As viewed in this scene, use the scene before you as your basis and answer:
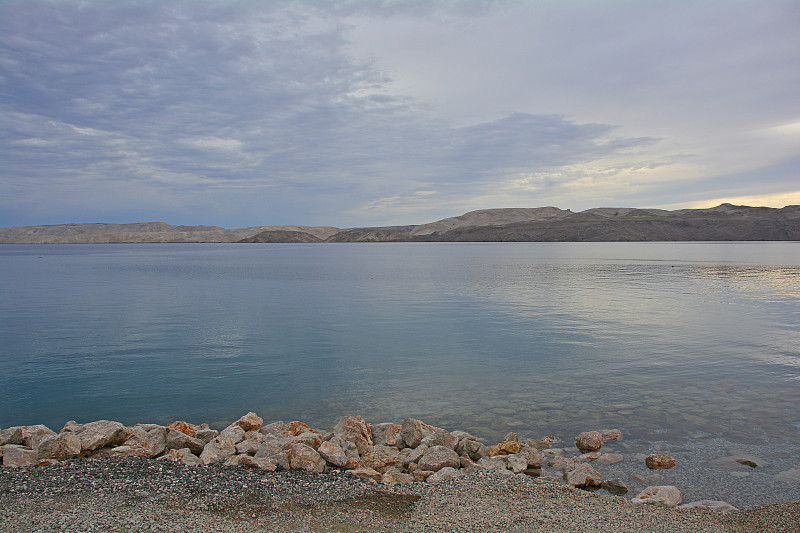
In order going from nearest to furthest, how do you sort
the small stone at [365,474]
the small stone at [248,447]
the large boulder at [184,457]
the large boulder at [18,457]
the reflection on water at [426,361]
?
1. the small stone at [365,474]
2. the large boulder at [18,457]
3. the large boulder at [184,457]
4. the small stone at [248,447]
5. the reflection on water at [426,361]

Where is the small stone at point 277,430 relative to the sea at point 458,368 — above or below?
above

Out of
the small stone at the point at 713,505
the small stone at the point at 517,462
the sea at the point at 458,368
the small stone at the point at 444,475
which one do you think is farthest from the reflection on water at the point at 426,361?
the small stone at the point at 713,505

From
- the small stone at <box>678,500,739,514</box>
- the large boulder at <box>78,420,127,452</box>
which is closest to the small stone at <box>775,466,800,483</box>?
the small stone at <box>678,500,739,514</box>

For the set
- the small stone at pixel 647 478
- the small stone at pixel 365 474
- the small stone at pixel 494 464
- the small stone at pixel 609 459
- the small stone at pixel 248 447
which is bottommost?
the small stone at pixel 647 478

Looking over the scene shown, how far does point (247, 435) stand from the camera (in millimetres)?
8594

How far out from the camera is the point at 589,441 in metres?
8.51

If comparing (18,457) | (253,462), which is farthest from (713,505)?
(18,457)

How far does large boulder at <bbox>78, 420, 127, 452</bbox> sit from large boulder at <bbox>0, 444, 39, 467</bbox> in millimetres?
602

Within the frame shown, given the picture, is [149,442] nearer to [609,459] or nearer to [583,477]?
[583,477]

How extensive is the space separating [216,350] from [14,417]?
6.13 m

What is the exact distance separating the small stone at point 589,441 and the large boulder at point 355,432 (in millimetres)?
3322

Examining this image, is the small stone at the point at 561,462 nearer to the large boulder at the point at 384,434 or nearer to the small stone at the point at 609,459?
the small stone at the point at 609,459

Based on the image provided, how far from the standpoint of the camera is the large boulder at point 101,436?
7.83 m

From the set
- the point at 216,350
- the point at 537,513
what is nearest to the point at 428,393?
the point at 537,513
